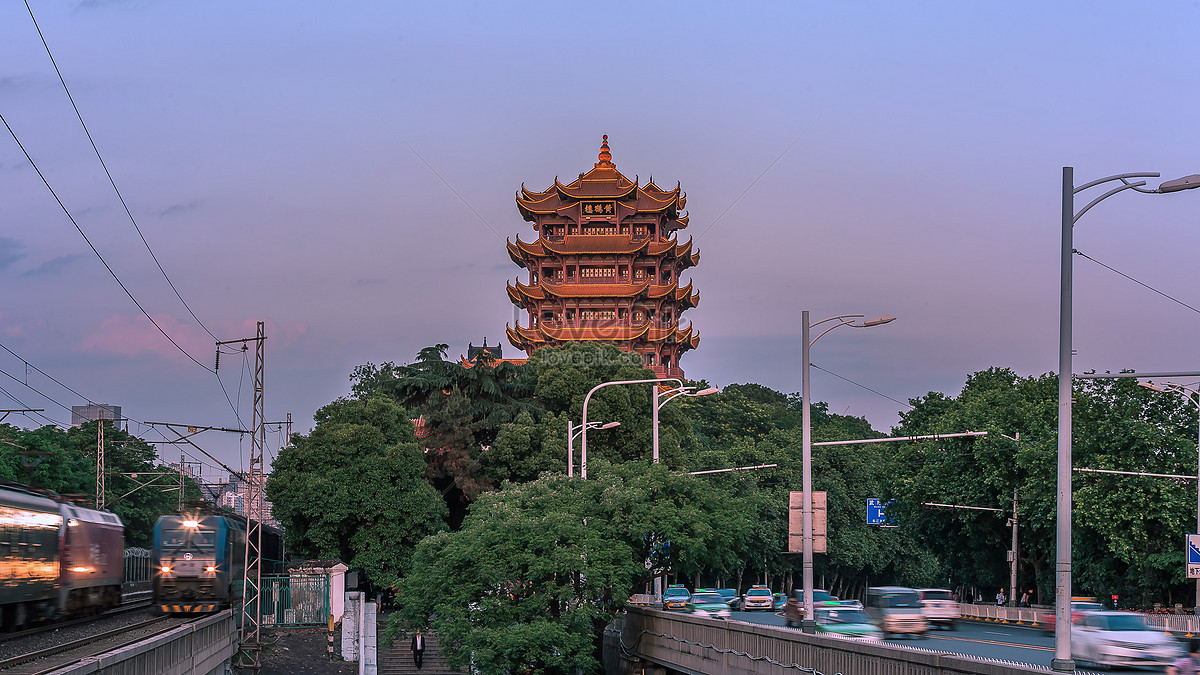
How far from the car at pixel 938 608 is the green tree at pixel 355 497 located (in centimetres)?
2497

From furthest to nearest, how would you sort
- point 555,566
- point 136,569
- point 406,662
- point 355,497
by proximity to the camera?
point 136,569 → point 355,497 → point 406,662 → point 555,566

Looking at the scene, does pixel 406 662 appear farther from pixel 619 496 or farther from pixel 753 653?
pixel 753 653

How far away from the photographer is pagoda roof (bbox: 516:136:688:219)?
102 meters

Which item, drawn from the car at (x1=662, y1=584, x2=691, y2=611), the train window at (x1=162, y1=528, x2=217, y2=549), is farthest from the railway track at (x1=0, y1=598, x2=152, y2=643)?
the car at (x1=662, y1=584, x2=691, y2=611)

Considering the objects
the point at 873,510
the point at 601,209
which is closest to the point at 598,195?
the point at 601,209

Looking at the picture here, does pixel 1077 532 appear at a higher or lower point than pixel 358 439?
lower

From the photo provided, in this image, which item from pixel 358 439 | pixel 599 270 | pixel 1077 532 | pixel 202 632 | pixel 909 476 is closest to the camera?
pixel 202 632

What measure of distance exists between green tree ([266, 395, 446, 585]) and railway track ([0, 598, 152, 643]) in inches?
283

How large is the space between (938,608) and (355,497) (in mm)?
27179

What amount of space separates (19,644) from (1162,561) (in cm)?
3738

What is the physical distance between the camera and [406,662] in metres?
48.4

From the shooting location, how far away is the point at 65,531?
31.9 m

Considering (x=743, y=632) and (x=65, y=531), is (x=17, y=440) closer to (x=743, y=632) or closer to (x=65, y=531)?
(x=65, y=531)

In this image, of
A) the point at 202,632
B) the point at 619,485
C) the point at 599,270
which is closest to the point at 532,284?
the point at 599,270
